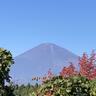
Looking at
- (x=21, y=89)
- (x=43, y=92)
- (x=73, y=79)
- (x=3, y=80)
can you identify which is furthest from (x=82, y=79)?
(x=21, y=89)

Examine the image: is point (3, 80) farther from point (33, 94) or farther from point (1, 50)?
point (33, 94)

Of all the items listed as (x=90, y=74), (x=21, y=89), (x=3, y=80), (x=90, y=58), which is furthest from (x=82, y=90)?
(x=21, y=89)

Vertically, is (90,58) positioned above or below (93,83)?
above

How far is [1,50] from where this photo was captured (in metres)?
28.4

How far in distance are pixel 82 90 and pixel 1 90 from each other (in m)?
8.91

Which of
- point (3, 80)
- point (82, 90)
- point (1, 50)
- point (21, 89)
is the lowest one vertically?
point (82, 90)

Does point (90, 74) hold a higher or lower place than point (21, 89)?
lower

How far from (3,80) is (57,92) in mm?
8290

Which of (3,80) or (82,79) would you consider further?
(3,80)

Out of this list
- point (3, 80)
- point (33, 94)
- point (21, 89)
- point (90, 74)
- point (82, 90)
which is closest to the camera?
point (82, 90)

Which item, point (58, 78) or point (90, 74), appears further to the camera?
point (90, 74)

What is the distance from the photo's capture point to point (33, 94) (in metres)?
20.8

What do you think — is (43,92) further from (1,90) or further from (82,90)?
(1,90)

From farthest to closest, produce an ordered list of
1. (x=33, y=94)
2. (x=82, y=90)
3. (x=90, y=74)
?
(x=90, y=74) < (x=33, y=94) < (x=82, y=90)
